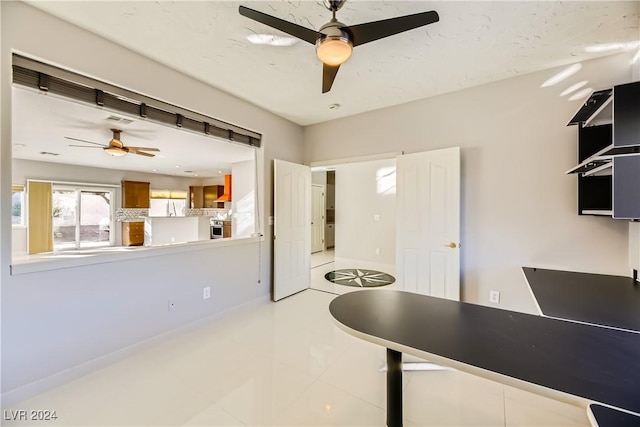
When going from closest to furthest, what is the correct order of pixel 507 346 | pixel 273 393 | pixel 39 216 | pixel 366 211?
pixel 507 346
pixel 273 393
pixel 39 216
pixel 366 211

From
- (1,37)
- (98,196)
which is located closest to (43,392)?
(1,37)

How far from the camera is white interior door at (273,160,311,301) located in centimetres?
375

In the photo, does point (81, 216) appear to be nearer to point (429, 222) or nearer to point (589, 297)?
point (429, 222)

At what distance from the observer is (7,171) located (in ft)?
5.65

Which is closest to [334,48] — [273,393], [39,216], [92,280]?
[273,393]

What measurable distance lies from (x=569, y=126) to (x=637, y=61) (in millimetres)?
620

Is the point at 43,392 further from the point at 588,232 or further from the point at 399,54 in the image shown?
the point at 588,232

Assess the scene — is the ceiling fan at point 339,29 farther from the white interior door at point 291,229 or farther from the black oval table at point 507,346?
the white interior door at point 291,229

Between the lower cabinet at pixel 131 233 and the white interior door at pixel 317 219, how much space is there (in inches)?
203

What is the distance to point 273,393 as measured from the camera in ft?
6.22

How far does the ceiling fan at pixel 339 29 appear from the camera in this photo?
59.6 inches

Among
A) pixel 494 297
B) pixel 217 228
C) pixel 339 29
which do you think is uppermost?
pixel 339 29

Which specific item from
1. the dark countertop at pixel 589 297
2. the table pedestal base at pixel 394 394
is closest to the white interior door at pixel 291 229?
the table pedestal base at pixel 394 394

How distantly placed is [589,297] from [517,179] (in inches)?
56.1
